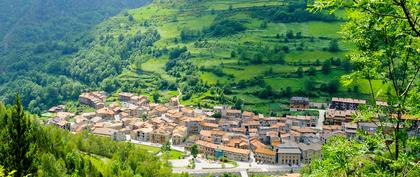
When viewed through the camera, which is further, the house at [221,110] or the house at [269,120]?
the house at [221,110]

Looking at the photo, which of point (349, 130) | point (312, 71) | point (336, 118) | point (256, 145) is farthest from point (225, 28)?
point (349, 130)

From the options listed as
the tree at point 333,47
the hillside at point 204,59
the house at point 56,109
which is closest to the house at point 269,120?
the hillside at point 204,59

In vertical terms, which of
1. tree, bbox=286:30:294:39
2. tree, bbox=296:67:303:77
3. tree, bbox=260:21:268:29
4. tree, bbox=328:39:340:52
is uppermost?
tree, bbox=260:21:268:29

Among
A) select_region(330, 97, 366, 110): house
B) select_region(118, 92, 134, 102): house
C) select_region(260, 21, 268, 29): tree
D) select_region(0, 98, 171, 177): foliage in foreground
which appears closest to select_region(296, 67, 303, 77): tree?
select_region(330, 97, 366, 110): house

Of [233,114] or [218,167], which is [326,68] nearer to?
[233,114]

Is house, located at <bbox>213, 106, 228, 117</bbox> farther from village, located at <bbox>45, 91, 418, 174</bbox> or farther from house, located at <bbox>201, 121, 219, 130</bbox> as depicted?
house, located at <bbox>201, 121, 219, 130</bbox>

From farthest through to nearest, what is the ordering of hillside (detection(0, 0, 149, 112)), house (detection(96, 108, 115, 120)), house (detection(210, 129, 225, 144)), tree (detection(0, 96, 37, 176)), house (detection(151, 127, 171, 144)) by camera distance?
1. hillside (detection(0, 0, 149, 112))
2. house (detection(96, 108, 115, 120))
3. house (detection(151, 127, 171, 144))
4. house (detection(210, 129, 225, 144))
5. tree (detection(0, 96, 37, 176))

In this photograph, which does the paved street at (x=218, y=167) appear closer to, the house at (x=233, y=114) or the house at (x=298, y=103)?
the house at (x=233, y=114)

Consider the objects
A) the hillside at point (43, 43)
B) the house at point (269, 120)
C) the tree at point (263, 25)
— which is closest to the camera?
the house at point (269, 120)
